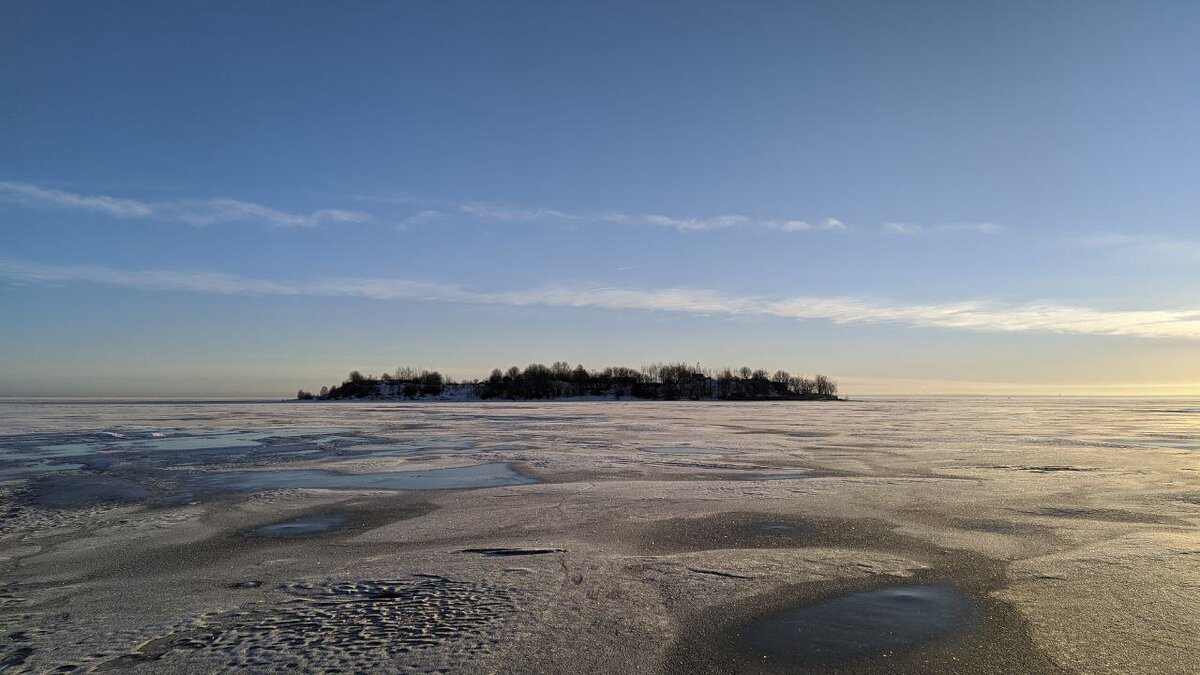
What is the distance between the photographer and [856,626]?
4.38m

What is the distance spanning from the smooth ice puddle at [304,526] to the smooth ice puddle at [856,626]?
504cm

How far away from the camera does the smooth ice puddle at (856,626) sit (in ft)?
13.1

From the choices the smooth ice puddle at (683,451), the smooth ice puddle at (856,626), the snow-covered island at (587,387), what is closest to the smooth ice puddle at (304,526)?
the smooth ice puddle at (856,626)

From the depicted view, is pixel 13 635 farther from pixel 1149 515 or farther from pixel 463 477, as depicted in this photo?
pixel 1149 515

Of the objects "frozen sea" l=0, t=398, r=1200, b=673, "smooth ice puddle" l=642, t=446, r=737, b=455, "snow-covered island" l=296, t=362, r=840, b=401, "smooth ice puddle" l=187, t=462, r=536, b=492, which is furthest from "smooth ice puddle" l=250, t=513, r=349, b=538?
"snow-covered island" l=296, t=362, r=840, b=401

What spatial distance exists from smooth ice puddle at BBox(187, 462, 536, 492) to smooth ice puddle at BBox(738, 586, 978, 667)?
661cm

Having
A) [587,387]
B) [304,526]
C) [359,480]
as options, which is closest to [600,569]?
[304,526]

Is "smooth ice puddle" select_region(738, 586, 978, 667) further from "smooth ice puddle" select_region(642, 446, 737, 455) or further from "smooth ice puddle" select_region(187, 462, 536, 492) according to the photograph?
"smooth ice puddle" select_region(642, 446, 737, 455)

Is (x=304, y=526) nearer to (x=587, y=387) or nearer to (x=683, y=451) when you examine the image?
(x=683, y=451)

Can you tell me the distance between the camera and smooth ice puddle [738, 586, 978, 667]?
3.98 metres

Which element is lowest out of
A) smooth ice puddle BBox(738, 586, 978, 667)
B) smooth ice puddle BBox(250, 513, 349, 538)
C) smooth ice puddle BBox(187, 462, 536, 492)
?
smooth ice puddle BBox(738, 586, 978, 667)

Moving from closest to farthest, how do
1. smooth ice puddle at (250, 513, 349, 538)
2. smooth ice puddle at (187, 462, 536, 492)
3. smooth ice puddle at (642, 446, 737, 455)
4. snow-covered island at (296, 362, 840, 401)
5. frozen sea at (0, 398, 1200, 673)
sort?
1. frozen sea at (0, 398, 1200, 673)
2. smooth ice puddle at (250, 513, 349, 538)
3. smooth ice puddle at (187, 462, 536, 492)
4. smooth ice puddle at (642, 446, 737, 455)
5. snow-covered island at (296, 362, 840, 401)

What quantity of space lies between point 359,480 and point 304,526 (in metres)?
3.76

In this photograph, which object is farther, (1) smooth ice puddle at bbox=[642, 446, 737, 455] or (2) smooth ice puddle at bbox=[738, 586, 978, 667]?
(1) smooth ice puddle at bbox=[642, 446, 737, 455]
